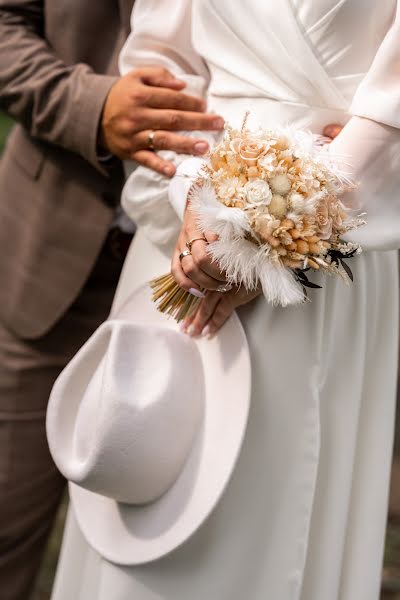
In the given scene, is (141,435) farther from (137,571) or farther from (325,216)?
(325,216)

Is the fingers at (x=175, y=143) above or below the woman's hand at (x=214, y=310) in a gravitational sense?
above

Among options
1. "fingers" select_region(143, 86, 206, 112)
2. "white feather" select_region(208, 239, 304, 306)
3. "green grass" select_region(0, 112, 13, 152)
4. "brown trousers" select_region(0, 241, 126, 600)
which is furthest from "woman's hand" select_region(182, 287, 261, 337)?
"green grass" select_region(0, 112, 13, 152)

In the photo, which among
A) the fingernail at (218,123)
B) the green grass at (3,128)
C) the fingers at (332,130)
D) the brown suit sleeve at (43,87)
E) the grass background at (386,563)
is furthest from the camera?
the green grass at (3,128)

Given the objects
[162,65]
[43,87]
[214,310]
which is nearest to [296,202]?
[214,310]

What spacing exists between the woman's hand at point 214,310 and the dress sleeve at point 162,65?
17cm

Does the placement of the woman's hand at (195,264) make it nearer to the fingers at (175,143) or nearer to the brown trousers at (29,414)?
the fingers at (175,143)

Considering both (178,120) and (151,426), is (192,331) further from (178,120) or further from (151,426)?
(178,120)

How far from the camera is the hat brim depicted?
1.26 metres

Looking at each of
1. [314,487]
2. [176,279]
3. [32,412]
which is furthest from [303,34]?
[32,412]

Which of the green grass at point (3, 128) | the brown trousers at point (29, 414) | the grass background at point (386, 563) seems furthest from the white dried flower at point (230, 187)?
the green grass at point (3, 128)

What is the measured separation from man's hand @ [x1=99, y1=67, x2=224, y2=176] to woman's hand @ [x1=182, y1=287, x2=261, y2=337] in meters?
0.25

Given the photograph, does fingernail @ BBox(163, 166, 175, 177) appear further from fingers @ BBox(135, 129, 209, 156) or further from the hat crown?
the hat crown

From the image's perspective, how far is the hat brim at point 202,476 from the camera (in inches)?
49.6

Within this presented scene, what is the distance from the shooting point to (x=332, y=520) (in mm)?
1406
